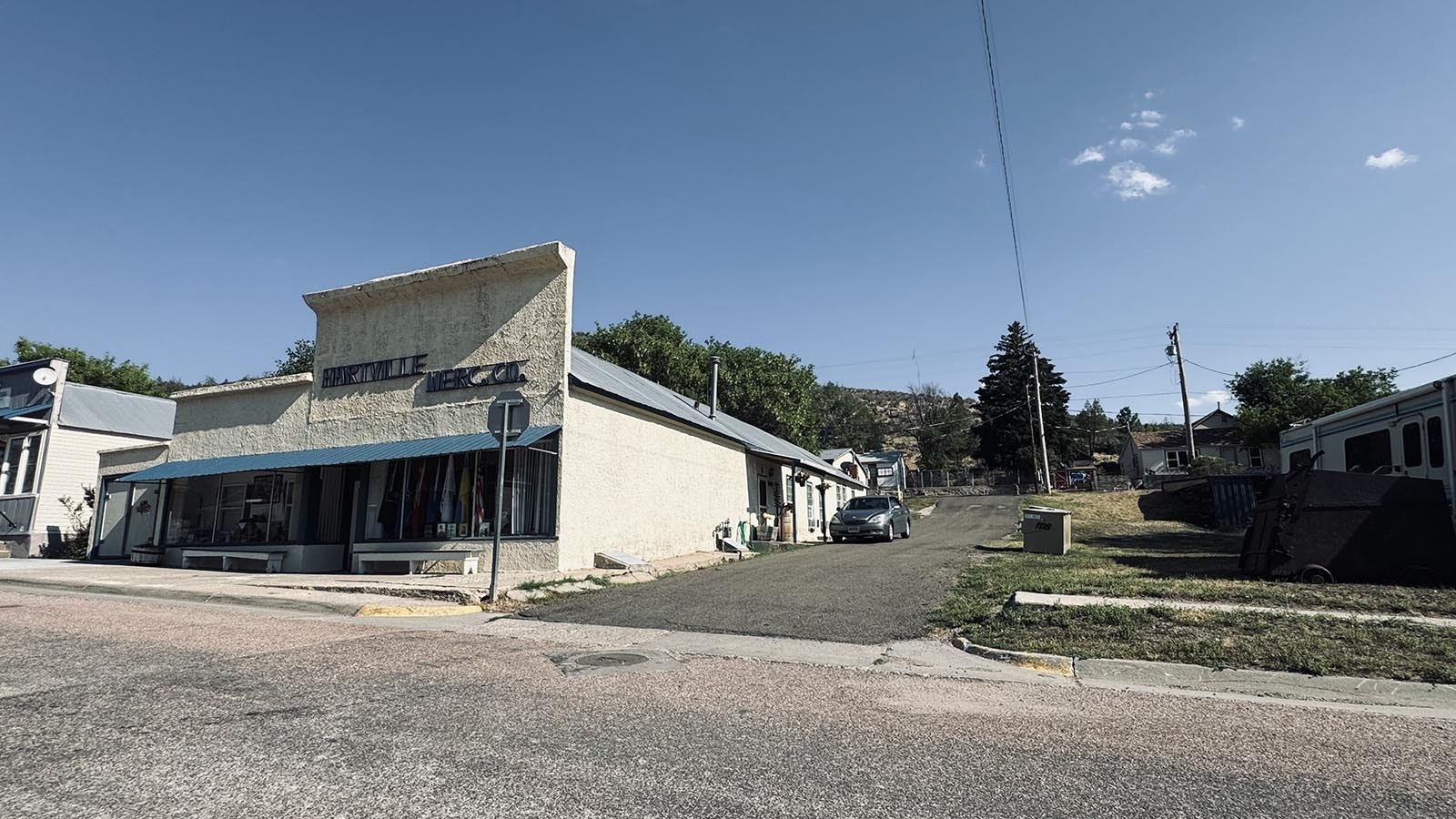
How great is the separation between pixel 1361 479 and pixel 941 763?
32.8 ft

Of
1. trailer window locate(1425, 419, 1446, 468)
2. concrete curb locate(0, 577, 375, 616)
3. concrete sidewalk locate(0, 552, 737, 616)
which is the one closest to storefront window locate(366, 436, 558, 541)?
concrete sidewalk locate(0, 552, 737, 616)

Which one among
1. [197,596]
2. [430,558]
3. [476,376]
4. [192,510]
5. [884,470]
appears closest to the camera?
[197,596]

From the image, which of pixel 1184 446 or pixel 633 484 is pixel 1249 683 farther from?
pixel 1184 446

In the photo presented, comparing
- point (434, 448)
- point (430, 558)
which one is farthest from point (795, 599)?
point (434, 448)

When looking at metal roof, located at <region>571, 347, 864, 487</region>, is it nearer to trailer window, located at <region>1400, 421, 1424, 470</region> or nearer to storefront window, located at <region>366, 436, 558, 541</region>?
storefront window, located at <region>366, 436, 558, 541</region>

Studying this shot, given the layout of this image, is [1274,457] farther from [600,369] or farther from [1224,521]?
[600,369]

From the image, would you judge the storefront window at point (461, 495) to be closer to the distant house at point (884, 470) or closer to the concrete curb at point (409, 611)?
the concrete curb at point (409, 611)

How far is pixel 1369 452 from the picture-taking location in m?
15.2

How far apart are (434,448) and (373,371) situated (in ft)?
12.0

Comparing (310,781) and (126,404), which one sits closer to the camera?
(310,781)

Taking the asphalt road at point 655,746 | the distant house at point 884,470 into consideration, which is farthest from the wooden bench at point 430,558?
the distant house at point 884,470

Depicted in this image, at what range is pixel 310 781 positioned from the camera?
3.63 meters

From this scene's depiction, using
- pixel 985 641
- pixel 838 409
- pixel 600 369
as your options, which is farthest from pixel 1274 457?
pixel 985 641

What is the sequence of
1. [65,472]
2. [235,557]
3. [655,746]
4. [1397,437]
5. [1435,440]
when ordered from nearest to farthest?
[655,746], [1435,440], [1397,437], [235,557], [65,472]
